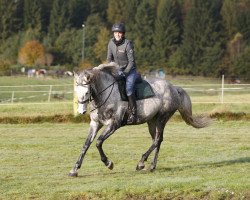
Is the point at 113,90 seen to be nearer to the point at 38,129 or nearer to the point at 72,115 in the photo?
the point at 38,129

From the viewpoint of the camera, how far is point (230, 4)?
121m

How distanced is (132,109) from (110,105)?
579mm

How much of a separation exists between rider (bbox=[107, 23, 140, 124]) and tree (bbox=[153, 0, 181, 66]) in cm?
9246

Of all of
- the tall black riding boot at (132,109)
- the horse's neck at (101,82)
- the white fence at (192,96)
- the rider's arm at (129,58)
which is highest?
the rider's arm at (129,58)

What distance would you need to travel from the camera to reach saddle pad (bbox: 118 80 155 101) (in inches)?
612

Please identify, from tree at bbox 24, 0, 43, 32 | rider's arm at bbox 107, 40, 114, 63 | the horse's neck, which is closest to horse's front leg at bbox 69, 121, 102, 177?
the horse's neck

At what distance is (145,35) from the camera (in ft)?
381

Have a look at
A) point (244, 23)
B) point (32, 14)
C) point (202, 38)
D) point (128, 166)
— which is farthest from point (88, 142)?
point (32, 14)

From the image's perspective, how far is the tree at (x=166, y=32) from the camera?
4382 inches

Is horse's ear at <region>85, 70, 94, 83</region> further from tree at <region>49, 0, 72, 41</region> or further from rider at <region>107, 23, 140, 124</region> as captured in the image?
tree at <region>49, 0, 72, 41</region>

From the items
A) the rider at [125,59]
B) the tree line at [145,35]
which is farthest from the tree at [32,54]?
the rider at [125,59]

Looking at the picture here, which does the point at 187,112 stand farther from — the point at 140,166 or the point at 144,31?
the point at 144,31

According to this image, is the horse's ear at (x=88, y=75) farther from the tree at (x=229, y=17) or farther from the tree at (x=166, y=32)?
the tree at (x=229, y=17)

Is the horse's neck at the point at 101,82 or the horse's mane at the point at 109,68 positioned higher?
the horse's mane at the point at 109,68
